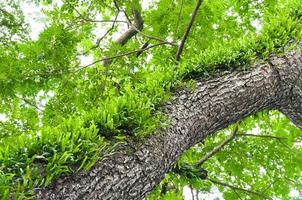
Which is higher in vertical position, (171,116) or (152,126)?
(171,116)

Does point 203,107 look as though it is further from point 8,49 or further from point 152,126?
point 8,49

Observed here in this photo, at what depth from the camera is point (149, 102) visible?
2459mm

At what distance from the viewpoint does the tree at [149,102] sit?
6.12 ft

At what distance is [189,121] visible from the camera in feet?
8.34

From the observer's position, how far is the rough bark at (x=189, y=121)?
6.17 feet

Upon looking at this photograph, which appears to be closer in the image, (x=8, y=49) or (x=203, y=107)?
(x=203, y=107)

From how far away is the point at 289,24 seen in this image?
3.25 metres

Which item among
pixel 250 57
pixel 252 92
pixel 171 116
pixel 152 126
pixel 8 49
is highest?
pixel 8 49

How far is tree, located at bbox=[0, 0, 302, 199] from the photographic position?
6.12ft

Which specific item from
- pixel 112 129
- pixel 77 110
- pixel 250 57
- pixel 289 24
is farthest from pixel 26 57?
pixel 289 24

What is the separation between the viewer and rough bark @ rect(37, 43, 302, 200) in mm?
1880

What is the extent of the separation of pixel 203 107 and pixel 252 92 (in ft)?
1.51

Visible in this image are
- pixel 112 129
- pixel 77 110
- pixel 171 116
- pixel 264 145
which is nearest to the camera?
pixel 112 129

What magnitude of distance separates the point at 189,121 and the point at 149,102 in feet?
1.02
